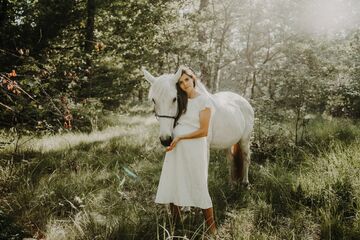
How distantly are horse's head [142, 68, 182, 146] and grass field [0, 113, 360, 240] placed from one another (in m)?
0.87

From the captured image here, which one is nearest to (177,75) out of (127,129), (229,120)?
(229,120)

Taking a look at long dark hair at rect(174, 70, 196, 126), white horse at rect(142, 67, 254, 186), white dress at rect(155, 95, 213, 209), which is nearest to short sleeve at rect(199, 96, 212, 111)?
white dress at rect(155, 95, 213, 209)

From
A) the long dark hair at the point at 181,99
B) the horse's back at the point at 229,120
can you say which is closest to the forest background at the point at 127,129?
the horse's back at the point at 229,120

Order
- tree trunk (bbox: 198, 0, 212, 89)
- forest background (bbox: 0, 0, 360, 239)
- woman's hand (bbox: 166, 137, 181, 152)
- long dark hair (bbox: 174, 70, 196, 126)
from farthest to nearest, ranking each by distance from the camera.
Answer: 1. tree trunk (bbox: 198, 0, 212, 89)
2. forest background (bbox: 0, 0, 360, 239)
3. long dark hair (bbox: 174, 70, 196, 126)
4. woman's hand (bbox: 166, 137, 181, 152)

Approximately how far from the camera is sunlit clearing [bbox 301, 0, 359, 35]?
1323 cm

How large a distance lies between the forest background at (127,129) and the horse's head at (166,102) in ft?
2.73

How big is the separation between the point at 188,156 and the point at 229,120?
1.39m

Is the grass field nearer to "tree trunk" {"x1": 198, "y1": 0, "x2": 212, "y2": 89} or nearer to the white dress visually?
the white dress

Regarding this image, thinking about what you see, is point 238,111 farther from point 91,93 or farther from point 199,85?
point 91,93

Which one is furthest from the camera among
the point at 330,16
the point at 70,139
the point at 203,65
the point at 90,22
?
the point at 330,16

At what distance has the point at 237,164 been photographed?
505cm

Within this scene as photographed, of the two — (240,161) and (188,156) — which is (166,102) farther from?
(240,161)

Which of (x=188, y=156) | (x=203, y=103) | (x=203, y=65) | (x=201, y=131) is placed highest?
(x=203, y=65)

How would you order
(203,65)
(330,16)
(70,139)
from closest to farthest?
(70,139) < (203,65) < (330,16)
